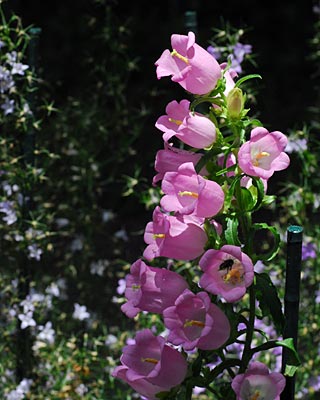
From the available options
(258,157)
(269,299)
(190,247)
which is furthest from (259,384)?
(258,157)

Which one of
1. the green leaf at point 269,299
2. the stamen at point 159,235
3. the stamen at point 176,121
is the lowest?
the green leaf at point 269,299

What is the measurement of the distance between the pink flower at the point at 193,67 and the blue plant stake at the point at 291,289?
1.01ft

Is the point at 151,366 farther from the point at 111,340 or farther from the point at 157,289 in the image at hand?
the point at 111,340

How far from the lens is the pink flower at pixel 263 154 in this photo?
5.04 ft

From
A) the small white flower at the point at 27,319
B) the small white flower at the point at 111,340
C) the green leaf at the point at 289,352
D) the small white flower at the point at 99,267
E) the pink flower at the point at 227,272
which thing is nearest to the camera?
the pink flower at the point at 227,272

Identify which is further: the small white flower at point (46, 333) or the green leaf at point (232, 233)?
the small white flower at point (46, 333)

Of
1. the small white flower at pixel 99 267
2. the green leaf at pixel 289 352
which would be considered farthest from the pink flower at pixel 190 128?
the small white flower at pixel 99 267

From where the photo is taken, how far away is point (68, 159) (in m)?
3.11

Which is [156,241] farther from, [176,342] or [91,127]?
[91,127]

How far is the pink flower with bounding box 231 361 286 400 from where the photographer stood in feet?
5.15

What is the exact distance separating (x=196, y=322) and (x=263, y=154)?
294 mm

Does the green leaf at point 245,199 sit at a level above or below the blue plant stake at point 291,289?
above

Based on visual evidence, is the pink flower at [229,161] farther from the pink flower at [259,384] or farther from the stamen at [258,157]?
the pink flower at [259,384]

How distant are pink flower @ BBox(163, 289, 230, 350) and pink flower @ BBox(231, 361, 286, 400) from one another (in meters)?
0.07
